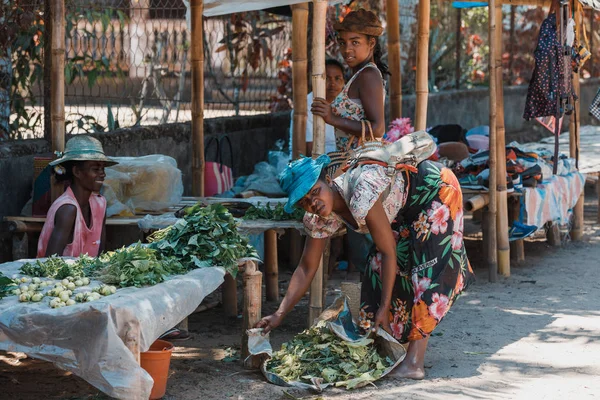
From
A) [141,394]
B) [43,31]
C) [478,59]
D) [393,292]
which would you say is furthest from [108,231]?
[478,59]

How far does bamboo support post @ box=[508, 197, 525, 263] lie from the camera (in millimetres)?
7578

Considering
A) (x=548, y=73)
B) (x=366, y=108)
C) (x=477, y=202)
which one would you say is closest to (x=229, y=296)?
(x=366, y=108)

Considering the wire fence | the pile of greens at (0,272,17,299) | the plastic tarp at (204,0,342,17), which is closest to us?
the pile of greens at (0,272,17,299)

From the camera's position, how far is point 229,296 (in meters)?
6.05

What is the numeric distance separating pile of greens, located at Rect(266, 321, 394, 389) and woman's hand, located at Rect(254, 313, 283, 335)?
173 millimetres

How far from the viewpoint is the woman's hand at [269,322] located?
4.61m

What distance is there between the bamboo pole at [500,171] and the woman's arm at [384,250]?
2.80m

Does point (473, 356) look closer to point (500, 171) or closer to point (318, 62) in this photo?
point (318, 62)

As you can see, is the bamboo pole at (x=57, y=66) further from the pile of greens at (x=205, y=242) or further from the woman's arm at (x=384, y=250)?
the woman's arm at (x=384, y=250)

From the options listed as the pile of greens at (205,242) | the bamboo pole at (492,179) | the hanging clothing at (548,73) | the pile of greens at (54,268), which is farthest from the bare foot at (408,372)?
the hanging clothing at (548,73)

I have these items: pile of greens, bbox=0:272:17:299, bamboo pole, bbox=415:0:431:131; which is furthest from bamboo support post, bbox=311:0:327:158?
pile of greens, bbox=0:272:17:299

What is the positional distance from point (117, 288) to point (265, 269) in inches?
99.4

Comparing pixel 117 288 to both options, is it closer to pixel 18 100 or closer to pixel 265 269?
pixel 265 269

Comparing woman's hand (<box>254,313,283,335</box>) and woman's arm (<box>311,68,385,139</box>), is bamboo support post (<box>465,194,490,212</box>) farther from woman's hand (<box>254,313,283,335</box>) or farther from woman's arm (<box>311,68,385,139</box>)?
woman's hand (<box>254,313,283,335</box>)
